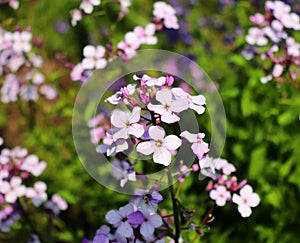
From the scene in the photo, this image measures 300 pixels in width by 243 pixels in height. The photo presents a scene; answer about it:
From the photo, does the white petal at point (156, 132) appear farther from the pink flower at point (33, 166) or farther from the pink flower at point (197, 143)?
the pink flower at point (33, 166)

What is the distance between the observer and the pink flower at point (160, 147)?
7.52 feet

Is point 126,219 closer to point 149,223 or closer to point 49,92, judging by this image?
point 149,223

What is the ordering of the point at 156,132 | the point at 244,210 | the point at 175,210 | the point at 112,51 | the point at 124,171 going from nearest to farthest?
1. the point at 156,132
2. the point at 175,210
3. the point at 244,210
4. the point at 124,171
5. the point at 112,51

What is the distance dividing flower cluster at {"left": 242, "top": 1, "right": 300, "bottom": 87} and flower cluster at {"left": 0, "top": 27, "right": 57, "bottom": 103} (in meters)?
1.73

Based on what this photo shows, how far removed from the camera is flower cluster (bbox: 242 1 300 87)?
360 centimetres

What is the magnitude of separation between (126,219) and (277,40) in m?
1.93

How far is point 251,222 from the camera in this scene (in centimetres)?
411

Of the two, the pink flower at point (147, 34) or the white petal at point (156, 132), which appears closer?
the white petal at point (156, 132)

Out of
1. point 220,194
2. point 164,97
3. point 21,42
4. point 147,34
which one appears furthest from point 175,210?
point 21,42

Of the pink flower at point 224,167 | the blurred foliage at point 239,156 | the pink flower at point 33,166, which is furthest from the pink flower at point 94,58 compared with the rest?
the pink flower at point 224,167

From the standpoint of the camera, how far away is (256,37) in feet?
12.6

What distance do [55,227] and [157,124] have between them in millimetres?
2304

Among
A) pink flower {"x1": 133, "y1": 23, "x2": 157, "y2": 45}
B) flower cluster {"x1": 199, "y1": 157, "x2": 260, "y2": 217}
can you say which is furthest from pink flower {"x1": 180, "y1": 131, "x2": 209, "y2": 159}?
pink flower {"x1": 133, "y1": 23, "x2": 157, "y2": 45}

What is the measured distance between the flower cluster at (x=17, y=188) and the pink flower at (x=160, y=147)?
4.31 ft
